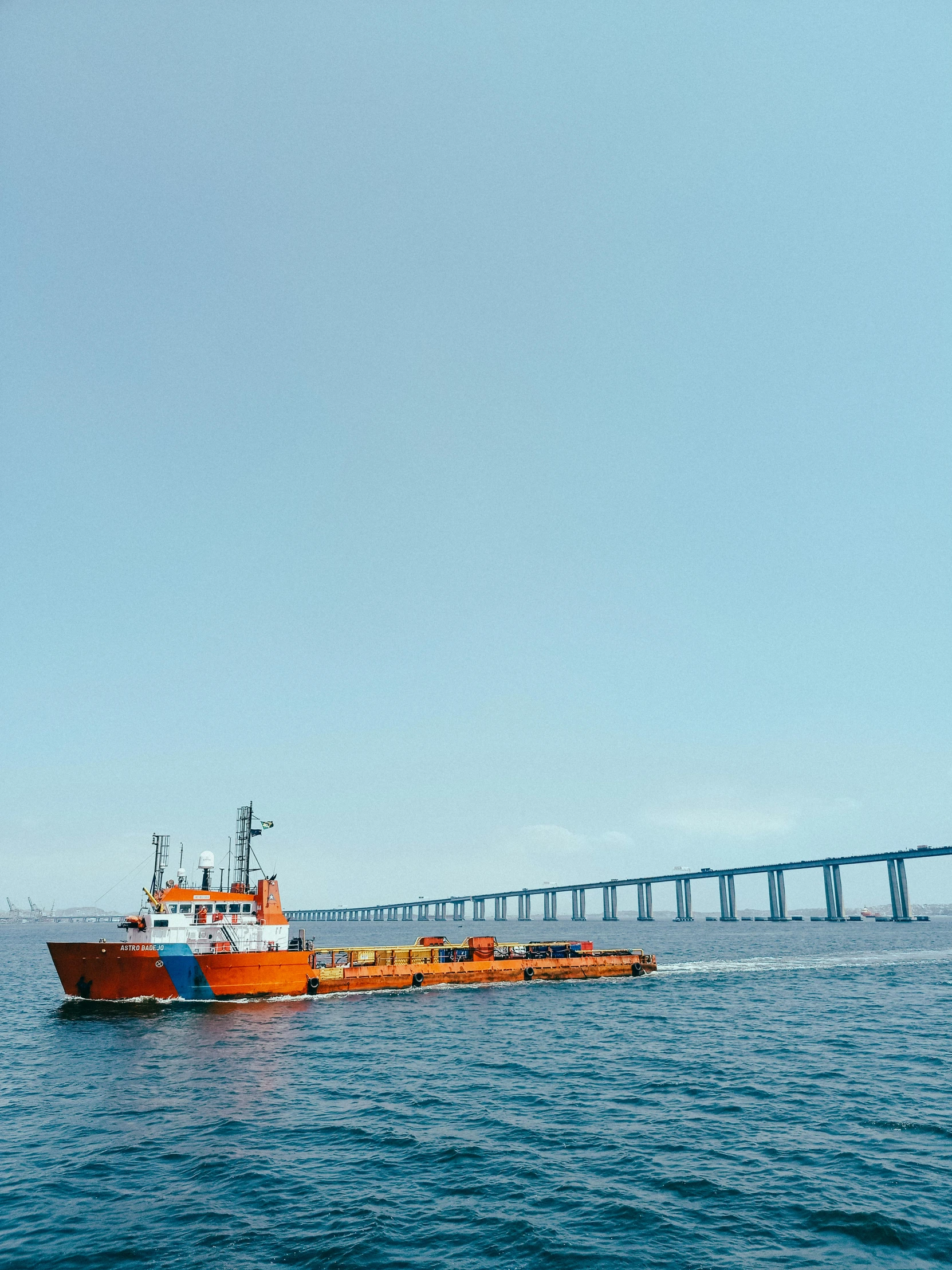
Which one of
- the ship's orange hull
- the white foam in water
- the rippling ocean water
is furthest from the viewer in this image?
the white foam in water

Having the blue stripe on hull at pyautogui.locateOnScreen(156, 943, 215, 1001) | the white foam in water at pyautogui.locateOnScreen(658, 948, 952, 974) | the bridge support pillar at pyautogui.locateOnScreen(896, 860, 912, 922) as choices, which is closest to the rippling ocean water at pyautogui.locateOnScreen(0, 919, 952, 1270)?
the blue stripe on hull at pyautogui.locateOnScreen(156, 943, 215, 1001)

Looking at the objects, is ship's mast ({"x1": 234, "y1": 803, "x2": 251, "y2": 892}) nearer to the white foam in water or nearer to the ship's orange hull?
the ship's orange hull

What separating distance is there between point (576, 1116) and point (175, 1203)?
14.1 meters

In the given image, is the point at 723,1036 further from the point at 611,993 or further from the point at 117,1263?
the point at 117,1263

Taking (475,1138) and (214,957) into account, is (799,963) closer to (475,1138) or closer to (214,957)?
(214,957)

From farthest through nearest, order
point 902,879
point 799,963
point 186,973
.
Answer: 1. point 902,879
2. point 799,963
3. point 186,973

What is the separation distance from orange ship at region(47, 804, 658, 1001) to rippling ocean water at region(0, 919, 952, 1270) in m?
2.20

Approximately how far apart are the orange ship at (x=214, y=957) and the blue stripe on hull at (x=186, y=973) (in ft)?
0.18

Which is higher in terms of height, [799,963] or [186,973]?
[186,973]

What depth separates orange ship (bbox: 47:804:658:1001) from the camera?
51.4m

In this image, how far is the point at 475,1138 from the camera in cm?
2533

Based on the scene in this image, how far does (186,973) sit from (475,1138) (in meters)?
33.2

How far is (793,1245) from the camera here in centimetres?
1777

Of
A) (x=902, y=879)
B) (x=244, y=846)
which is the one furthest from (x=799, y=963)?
(x=902, y=879)
